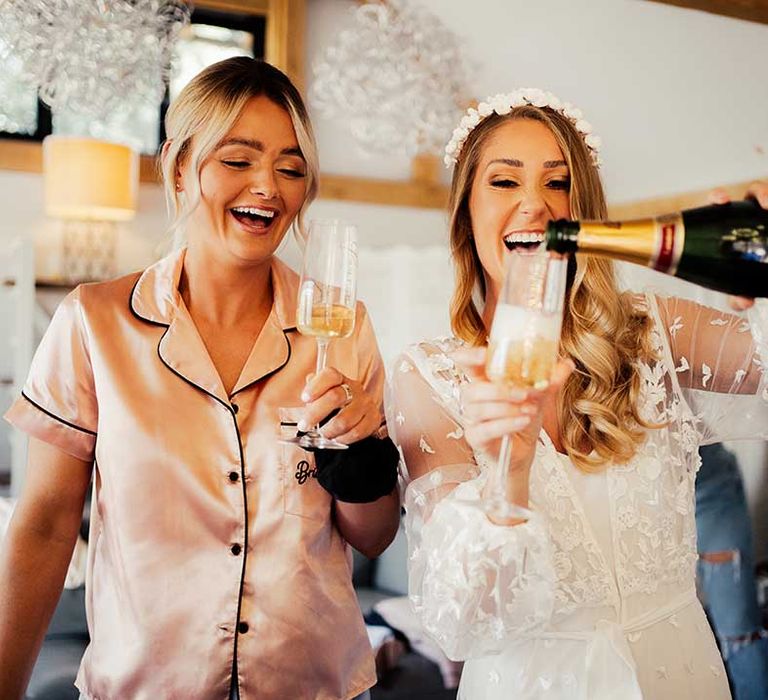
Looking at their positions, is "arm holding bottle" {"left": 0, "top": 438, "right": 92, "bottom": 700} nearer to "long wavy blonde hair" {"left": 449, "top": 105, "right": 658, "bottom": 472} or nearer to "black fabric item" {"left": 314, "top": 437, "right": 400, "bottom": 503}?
"black fabric item" {"left": 314, "top": 437, "right": 400, "bottom": 503}

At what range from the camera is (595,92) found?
4.48 m

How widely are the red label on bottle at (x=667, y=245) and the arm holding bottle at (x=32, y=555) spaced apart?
0.90m

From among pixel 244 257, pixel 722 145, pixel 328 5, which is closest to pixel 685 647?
pixel 244 257

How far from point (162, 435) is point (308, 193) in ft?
1.46

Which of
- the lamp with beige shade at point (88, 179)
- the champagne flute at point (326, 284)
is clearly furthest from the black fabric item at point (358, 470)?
the lamp with beige shade at point (88, 179)

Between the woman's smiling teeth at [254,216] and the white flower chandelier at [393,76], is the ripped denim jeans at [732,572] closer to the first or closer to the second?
the woman's smiling teeth at [254,216]

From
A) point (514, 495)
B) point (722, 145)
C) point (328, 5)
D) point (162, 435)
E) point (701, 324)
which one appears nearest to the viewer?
point (514, 495)

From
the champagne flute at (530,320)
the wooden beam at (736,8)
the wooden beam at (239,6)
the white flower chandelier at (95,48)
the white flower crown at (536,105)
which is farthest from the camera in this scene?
the wooden beam at (239,6)

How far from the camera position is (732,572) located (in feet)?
9.99

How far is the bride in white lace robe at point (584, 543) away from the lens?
121cm

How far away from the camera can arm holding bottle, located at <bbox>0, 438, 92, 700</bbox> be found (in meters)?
1.36

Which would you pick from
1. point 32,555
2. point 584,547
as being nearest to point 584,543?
point 584,547

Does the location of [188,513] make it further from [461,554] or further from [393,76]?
[393,76]

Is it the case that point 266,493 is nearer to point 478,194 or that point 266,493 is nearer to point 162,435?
point 162,435
